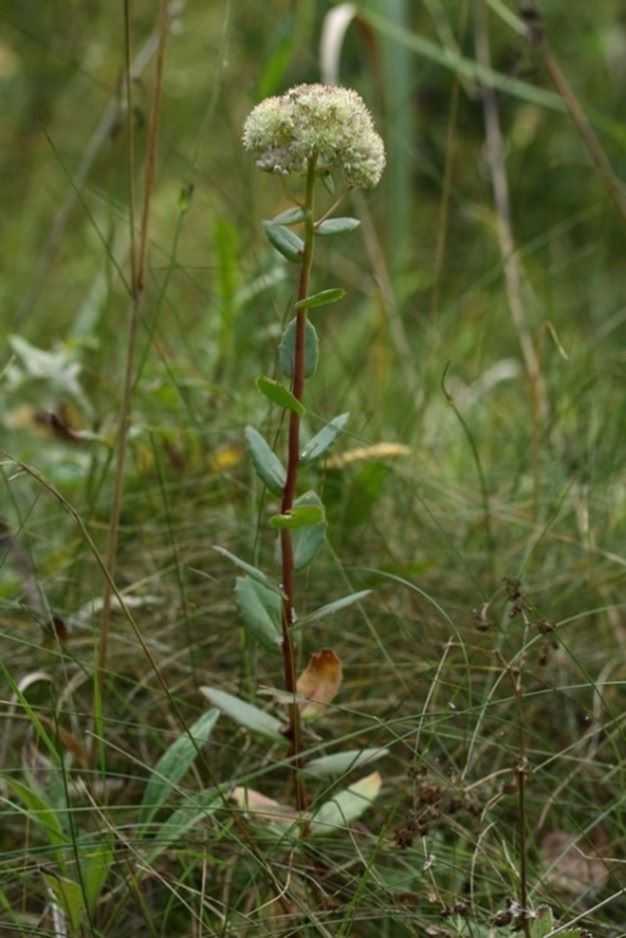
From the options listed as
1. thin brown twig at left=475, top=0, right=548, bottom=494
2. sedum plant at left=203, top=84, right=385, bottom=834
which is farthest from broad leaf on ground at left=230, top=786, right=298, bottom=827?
thin brown twig at left=475, top=0, right=548, bottom=494

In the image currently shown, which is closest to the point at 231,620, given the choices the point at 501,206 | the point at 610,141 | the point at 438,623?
the point at 438,623

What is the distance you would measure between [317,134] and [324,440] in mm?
240

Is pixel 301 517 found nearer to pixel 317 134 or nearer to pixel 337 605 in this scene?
pixel 337 605

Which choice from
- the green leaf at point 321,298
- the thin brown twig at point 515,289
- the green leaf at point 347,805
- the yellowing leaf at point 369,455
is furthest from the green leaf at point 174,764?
the thin brown twig at point 515,289

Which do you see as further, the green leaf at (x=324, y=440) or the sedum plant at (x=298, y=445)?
the green leaf at (x=324, y=440)

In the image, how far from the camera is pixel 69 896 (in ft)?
3.35

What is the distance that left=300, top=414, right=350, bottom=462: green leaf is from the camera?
3.56ft

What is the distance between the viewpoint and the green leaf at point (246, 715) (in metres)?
1.08

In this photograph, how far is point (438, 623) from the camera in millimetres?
1438

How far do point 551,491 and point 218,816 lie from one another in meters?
0.64

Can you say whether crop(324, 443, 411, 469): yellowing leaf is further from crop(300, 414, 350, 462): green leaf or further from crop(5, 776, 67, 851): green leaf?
crop(5, 776, 67, 851): green leaf

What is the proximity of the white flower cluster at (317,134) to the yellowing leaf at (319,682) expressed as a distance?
37 cm

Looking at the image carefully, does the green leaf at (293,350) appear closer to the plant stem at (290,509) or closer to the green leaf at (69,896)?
the plant stem at (290,509)

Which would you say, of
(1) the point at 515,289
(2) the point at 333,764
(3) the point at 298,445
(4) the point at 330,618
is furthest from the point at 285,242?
(1) the point at 515,289
